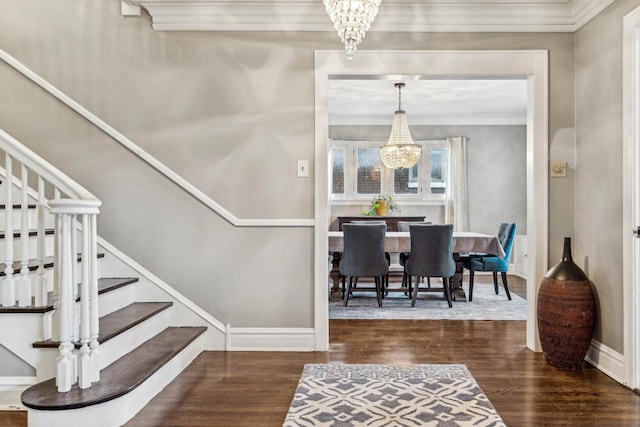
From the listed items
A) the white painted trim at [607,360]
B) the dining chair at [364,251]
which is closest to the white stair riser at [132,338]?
the dining chair at [364,251]

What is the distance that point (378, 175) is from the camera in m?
7.49

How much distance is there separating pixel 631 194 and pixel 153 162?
315 centimetres

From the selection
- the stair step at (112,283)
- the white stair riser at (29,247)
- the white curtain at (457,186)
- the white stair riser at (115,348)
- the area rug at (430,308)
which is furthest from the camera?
the white curtain at (457,186)

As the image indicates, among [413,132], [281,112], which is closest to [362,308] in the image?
[281,112]

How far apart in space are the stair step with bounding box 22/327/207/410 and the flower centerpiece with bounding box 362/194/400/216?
4.59m

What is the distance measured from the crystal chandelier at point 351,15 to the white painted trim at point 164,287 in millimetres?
2135

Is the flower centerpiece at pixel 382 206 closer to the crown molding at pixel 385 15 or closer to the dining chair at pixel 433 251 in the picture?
the dining chair at pixel 433 251

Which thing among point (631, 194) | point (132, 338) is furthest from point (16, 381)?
point (631, 194)

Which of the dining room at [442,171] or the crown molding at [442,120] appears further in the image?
the crown molding at [442,120]

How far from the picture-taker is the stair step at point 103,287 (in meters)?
2.22

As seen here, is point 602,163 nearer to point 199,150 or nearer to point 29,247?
point 199,150

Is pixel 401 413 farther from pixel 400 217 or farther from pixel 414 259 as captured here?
pixel 400 217

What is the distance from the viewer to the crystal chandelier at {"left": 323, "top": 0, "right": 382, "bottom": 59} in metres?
2.18

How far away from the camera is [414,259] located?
Answer: 15.4 feet
